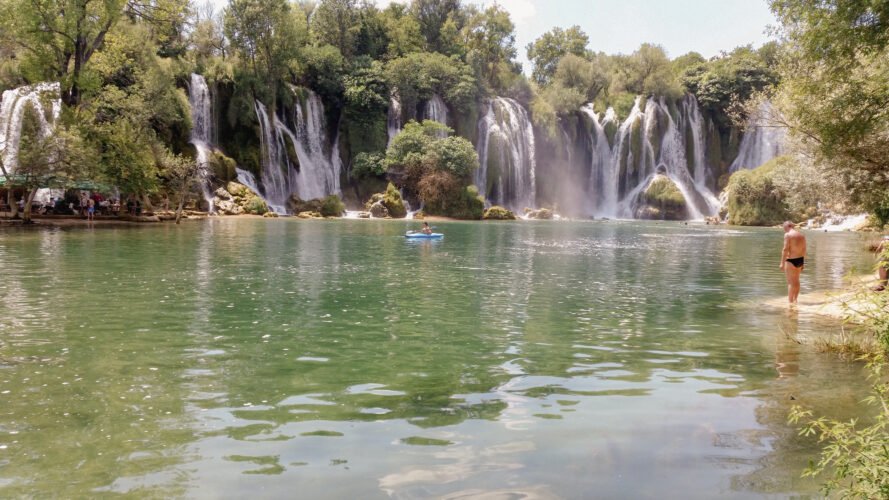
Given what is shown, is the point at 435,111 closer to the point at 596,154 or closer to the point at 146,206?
the point at 596,154

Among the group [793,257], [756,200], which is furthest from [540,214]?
[793,257]

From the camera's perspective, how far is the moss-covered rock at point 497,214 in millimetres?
65562

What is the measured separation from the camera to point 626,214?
243ft

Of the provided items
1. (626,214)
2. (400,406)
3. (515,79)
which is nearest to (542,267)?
(400,406)

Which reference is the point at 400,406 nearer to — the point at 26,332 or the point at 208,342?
the point at 208,342

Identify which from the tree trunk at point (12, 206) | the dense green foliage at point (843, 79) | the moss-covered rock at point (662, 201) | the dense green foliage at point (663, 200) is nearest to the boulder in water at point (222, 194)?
the tree trunk at point (12, 206)

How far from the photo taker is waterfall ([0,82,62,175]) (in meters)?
38.5

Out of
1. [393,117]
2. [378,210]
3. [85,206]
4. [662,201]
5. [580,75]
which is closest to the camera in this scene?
[85,206]

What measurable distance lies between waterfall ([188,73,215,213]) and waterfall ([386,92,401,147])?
64.2 ft

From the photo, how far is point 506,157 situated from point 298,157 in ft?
75.8

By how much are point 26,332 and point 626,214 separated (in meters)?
70.1

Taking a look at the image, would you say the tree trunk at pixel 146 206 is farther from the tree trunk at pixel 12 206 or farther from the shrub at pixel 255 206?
the tree trunk at pixel 12 206

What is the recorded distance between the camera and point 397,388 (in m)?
7.66

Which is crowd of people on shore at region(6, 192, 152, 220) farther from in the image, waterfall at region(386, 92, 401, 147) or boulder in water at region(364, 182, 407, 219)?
waterfall at region(386, 92, 401, 147)
